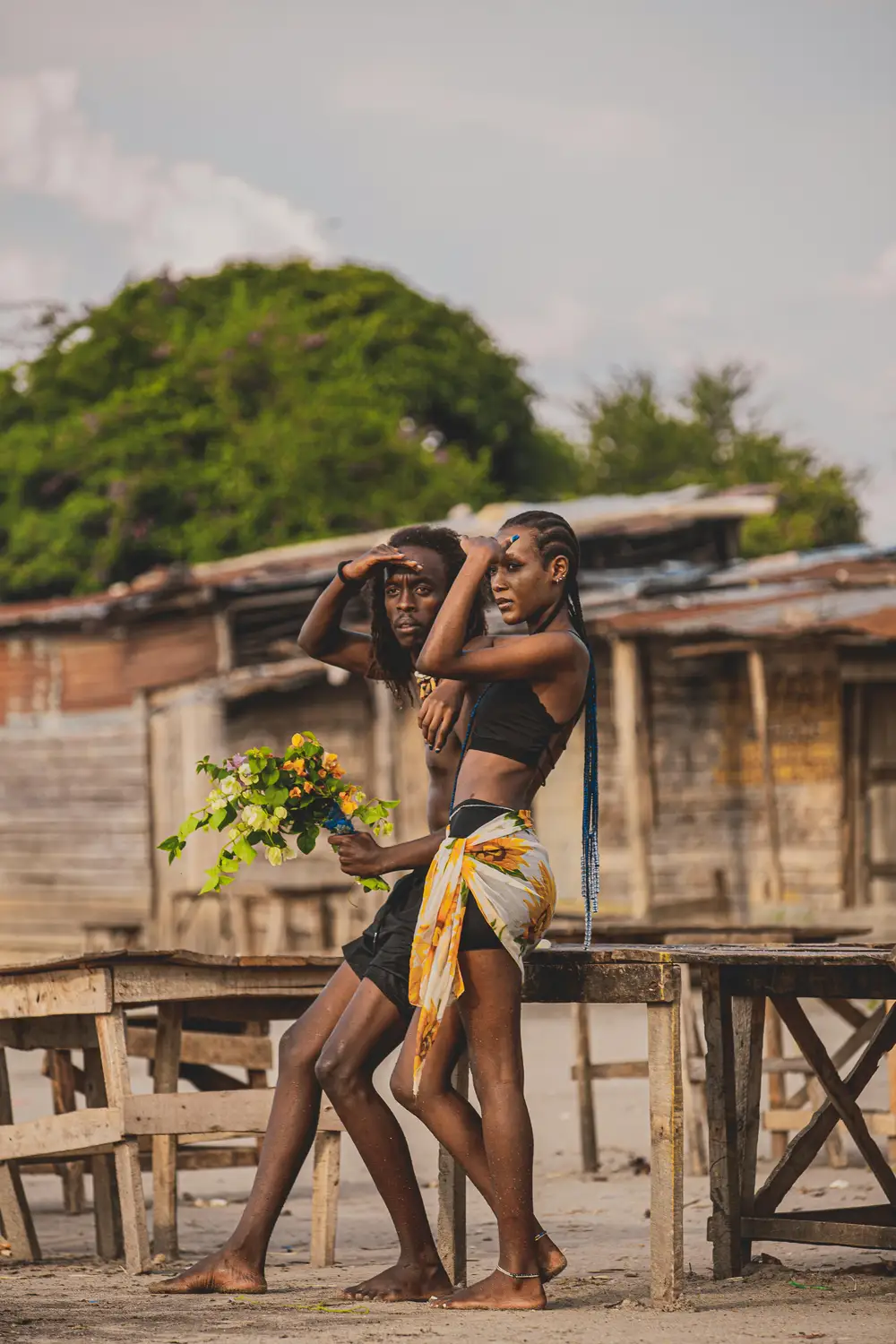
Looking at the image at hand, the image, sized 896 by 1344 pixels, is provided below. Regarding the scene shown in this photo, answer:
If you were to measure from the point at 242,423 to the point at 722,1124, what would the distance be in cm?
2743

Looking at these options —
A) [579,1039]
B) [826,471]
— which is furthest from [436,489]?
[579,1039]

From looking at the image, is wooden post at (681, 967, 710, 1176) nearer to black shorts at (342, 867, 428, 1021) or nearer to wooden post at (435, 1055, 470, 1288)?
wooden post at (435, 1055, 470, 1288)

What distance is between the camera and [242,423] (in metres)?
32.1

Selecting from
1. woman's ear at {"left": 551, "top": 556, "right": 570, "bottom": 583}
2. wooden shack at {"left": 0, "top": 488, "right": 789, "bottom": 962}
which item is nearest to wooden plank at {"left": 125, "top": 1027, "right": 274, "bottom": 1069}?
woman's ear at {"left": 551, "top": 556, "right": 570, "bottom": 583}

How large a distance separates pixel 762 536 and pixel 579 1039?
2962 cm

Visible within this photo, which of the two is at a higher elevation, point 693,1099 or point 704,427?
point 704,427

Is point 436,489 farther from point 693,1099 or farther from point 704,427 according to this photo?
point 693,1099

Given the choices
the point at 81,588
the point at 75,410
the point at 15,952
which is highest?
the point at 75,410

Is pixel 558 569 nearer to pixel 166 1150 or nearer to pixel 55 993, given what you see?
pixel 55 993

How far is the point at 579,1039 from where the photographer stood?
27.9 feet

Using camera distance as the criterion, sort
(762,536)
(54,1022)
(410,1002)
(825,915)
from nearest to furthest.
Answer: (410,1002)
(54,1022)
(825,915)
(762,536)

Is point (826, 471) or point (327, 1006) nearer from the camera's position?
point (327, 1006)

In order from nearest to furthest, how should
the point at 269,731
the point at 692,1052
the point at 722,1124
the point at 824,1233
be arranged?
the point at 824,1233, the point at 722,1124, the point at 692,1052, the point at 269,731

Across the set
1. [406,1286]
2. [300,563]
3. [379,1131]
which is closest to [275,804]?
[379,1131]
